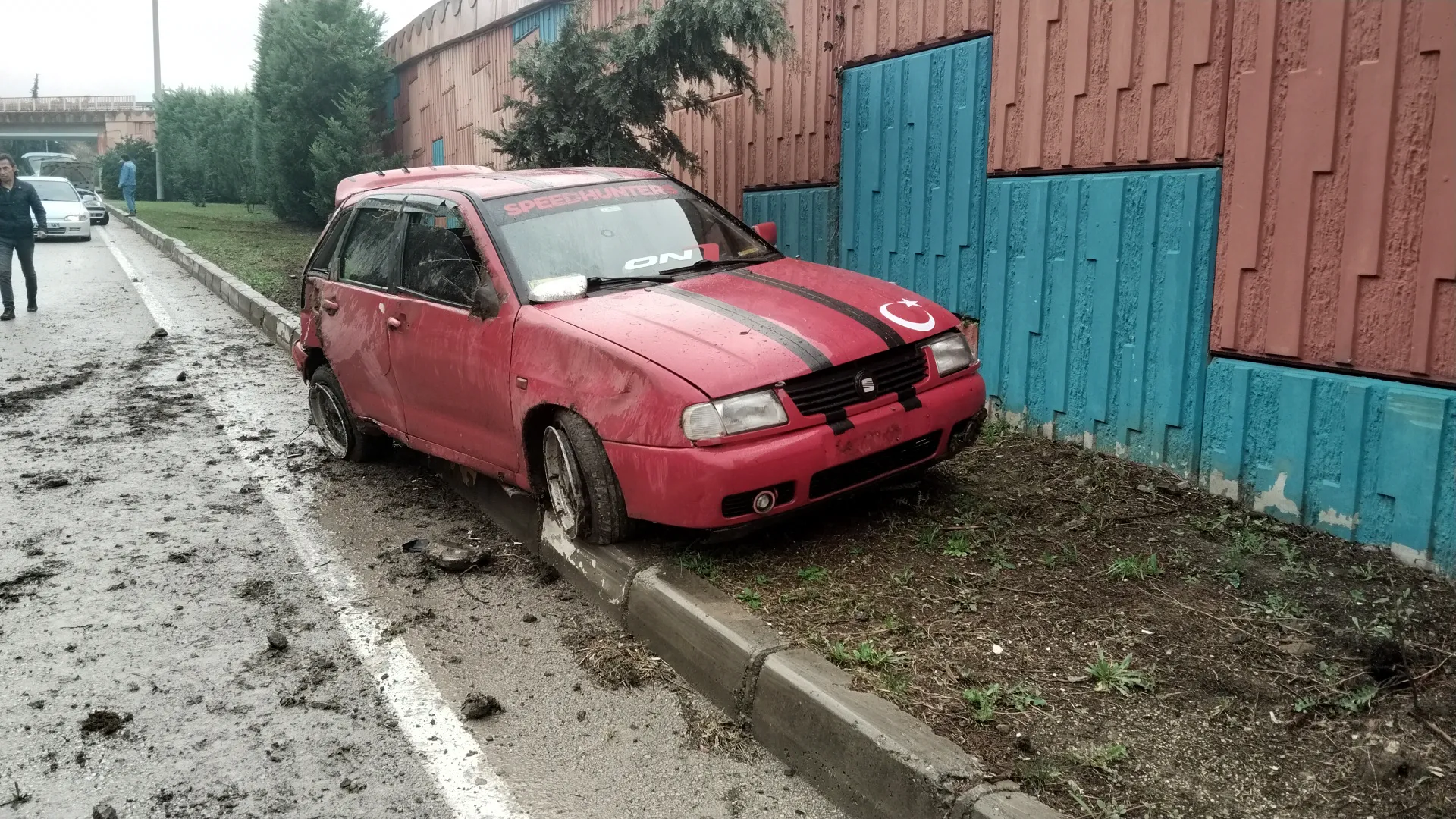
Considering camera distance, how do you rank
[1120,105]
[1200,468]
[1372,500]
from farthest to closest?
1. [1120,105]
2. [1200,468]
3. [1372,500]

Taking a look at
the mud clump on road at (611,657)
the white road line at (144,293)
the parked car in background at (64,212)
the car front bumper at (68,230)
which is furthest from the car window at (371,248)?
the car front bumper at (68,230)

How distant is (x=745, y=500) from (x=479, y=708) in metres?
1.20

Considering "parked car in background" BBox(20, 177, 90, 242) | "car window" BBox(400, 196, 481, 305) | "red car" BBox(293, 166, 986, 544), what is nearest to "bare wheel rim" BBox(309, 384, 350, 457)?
"red car" BBox(293, 166, 986, 544)

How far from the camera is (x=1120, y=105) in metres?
5.58

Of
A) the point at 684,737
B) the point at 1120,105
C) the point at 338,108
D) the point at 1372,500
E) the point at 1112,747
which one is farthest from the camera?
the point at 338,108

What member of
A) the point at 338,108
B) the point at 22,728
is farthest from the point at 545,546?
the point at 338,108

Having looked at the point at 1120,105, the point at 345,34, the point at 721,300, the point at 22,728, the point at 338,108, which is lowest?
the point at 22,728

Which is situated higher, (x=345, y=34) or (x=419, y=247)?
(x=345, y=34)

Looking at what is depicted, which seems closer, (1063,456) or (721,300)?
(721,300)

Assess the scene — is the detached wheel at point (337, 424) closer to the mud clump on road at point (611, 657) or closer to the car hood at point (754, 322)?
the car hood at point (754, 322)

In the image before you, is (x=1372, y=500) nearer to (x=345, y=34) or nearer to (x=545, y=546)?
(x=545, y=546)

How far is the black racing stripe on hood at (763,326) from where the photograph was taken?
428 cm

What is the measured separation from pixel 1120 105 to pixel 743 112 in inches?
180

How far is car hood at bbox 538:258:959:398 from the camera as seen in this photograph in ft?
13.8
